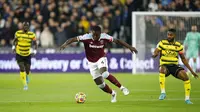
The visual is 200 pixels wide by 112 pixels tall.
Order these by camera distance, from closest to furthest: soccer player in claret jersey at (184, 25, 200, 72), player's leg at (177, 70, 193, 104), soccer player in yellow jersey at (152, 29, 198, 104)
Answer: player's leg at (177, 70, 193, 104), soccer player in yellow jersey at (152, 29, 198, 104), soccer player in claret jersey at (184, 25, 200, 72)

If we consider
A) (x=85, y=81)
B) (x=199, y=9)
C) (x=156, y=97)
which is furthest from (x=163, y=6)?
(x=156, y=97)

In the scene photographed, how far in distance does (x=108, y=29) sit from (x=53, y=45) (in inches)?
111

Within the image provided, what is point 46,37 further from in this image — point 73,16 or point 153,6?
point 153,6

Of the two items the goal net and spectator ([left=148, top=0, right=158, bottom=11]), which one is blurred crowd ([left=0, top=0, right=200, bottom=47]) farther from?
the goal net

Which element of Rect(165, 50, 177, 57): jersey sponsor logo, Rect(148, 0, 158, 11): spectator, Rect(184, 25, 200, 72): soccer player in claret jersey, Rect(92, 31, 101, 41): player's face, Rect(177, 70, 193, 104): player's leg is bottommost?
Rect(184, 25, 200, 72): soccer player in claret jersey

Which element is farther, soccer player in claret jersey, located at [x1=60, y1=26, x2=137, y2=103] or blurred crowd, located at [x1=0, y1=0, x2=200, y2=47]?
blurred crowd, located at [x1=0, y1=0, x2=200, y2=47]

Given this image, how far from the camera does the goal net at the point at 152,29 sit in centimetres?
2922

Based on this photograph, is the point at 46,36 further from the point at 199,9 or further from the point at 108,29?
the point at 199,9

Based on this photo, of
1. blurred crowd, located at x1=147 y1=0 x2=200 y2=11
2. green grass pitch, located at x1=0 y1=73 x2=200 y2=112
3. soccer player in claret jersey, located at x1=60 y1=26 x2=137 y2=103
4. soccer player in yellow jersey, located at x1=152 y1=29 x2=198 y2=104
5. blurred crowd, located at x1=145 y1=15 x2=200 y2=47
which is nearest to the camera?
green grass pitch, located at x1=0 y1=73 x2=200 y2=112

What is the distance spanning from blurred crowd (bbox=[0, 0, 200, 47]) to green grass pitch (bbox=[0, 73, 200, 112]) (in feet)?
9.70

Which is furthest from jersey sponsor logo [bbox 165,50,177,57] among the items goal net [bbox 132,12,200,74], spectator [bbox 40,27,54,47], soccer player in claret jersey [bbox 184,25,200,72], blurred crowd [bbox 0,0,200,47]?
spectator [bbox 40,27,54,47]

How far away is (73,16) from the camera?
30188mm

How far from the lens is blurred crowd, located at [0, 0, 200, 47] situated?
30.0 meters

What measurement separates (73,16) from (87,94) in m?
11.3
